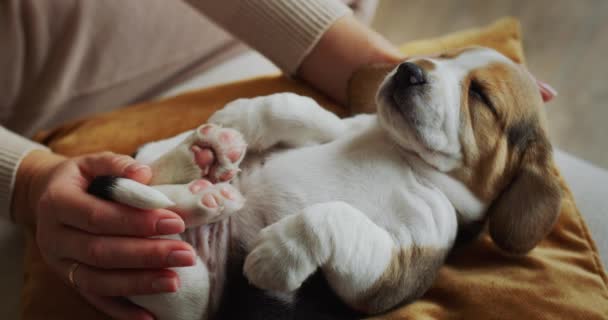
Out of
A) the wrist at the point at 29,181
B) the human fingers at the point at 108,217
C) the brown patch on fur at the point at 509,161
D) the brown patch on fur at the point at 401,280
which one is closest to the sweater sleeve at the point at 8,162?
the wrist at the point at 29,181

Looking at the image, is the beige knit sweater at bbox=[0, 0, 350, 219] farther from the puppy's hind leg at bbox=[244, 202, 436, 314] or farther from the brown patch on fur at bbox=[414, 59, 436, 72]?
the puppy's hind leg at bbox=[244, 202, 436, 314]

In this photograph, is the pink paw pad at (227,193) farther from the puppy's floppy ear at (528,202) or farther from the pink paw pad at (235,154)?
the puppy's floppy ear at (528,202)

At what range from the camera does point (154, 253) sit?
2.87ft

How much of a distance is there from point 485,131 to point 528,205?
0.16m

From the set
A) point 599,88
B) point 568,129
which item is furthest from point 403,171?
point 599,88

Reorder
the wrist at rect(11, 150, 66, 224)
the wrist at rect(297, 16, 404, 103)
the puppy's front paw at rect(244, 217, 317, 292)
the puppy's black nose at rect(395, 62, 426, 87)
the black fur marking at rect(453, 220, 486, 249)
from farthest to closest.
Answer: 1. the wrist at rect(297, 16, 404, 103)
2. the wrist at rect(11, 150, 66, 224)
3. the black fur marking at rect(453, 220, 486, 249)
4. the puppy's black nose at rect(395, 62, 426, 87)
5. the puppy's front paw at rect(244, 217, 317, 292)

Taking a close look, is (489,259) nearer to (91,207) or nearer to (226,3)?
(91,207)

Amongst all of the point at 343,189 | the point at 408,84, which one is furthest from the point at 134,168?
the point at 408,84

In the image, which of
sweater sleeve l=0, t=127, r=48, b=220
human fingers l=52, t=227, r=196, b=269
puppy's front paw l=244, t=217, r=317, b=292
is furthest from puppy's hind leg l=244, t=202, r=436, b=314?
sweater sleeve l=0, t=127, r=48, b=220

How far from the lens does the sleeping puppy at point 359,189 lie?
2.86 ft

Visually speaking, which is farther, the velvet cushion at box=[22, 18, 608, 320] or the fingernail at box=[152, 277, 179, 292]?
the velvet cushion at box=[22, 18, 608, 320]

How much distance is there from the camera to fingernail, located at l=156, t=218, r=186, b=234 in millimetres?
860

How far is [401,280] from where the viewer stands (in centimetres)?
92

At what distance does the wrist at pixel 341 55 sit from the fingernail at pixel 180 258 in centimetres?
63
